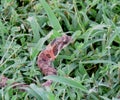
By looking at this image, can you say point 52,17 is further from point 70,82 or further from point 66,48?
point 70,82

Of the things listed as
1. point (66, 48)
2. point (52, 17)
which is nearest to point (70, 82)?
point (66, 48)

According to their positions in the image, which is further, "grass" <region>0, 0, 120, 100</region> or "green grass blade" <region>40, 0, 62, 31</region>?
"green grass blade" <region>40, 0, 62, 31</region>

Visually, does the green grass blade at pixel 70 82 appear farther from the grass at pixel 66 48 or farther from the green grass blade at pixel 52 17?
the green grass blade at pixel 52 17

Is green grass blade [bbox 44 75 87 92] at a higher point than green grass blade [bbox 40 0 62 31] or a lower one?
lower

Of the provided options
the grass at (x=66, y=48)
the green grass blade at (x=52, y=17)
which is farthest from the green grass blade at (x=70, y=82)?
the green grass blade at (x=52, y=17)

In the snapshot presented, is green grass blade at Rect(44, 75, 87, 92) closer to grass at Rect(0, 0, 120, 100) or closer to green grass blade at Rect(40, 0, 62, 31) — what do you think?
grass at Rect(0, 0, 120, 100)

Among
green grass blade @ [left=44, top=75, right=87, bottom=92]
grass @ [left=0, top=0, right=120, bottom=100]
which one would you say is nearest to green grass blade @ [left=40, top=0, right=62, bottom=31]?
grass @ [left=0, top=0, right=120, bottom=100]

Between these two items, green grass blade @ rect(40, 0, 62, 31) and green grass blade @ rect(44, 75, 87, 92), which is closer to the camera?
green grass blade @ rect(44, 75, 87, 92)

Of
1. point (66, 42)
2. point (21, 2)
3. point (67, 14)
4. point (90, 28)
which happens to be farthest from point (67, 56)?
point (21, 2)
